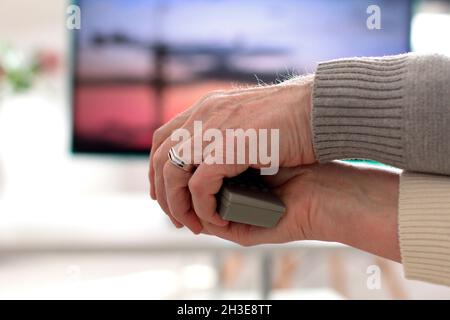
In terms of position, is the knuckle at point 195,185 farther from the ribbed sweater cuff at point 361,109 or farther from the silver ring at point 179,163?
the ribbed sweater cuff at point 361,109

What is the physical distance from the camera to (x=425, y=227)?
0.51 m

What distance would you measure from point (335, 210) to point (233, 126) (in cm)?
15

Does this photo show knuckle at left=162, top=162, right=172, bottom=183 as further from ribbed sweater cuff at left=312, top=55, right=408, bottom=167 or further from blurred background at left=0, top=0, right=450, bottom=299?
blurred background at left=0, top=0, right=450, bottom=299

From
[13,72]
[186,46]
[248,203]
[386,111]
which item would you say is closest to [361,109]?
[386,111]

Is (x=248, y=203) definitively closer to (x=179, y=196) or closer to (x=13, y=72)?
(x=179, y=196)

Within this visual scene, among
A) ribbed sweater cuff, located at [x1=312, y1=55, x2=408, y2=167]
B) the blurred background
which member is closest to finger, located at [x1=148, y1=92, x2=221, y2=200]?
ribbed sweater cuff, located at [x1=312, y1=55, x2=408, y2=167]

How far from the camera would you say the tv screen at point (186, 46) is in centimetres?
177

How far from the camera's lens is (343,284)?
2.19 m

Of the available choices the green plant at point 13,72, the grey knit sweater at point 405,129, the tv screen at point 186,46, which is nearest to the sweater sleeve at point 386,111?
the grey knit sweater at point 405,129

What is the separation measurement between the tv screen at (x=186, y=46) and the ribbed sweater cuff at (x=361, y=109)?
1242 mm

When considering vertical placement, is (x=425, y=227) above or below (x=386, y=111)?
below

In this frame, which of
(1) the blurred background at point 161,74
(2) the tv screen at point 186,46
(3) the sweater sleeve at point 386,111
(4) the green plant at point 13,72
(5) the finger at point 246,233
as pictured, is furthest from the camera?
(4) the green plant at point 13,72

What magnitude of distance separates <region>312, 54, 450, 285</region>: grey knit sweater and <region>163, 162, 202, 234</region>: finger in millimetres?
140

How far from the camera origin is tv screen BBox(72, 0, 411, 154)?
5.81 feet
